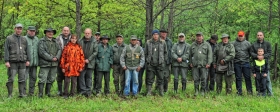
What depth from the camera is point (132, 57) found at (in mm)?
8836

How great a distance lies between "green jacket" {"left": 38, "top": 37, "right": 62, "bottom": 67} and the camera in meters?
8.22

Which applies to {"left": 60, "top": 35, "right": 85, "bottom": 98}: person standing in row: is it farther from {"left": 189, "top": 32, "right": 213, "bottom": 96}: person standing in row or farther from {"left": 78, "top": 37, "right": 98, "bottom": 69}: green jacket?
{"left": 189, "top": 32, "right": 213, "bottom": 96}: person standing in row

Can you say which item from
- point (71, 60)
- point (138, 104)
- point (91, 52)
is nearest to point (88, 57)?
point (91, 52)

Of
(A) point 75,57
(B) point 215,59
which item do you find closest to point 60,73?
(A) point 75,57

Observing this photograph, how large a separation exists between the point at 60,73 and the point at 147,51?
2.97 meters

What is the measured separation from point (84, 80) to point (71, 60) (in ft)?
3.13

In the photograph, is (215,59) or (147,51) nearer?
(147,51)

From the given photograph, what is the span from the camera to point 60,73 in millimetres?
8812

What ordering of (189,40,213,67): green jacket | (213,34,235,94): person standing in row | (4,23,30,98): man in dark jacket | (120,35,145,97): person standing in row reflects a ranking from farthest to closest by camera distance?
(213,34,235,94): person standing in row → (189,40,213,67): green jacket → (120,35,145,97): person standing in row → (4,23,30,98): man in dark jacket

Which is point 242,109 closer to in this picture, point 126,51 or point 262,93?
point 262,93

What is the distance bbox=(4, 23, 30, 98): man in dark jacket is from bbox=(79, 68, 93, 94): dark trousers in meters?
1.71

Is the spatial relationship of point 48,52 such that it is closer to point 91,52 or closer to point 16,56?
point 16,56

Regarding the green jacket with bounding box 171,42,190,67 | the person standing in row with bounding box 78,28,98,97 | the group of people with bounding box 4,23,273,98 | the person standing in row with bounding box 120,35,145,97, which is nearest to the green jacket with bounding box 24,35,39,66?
the group of people with bounding box 4,23,273,98

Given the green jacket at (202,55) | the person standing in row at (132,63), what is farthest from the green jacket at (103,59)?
the green jacket at (202,55)
